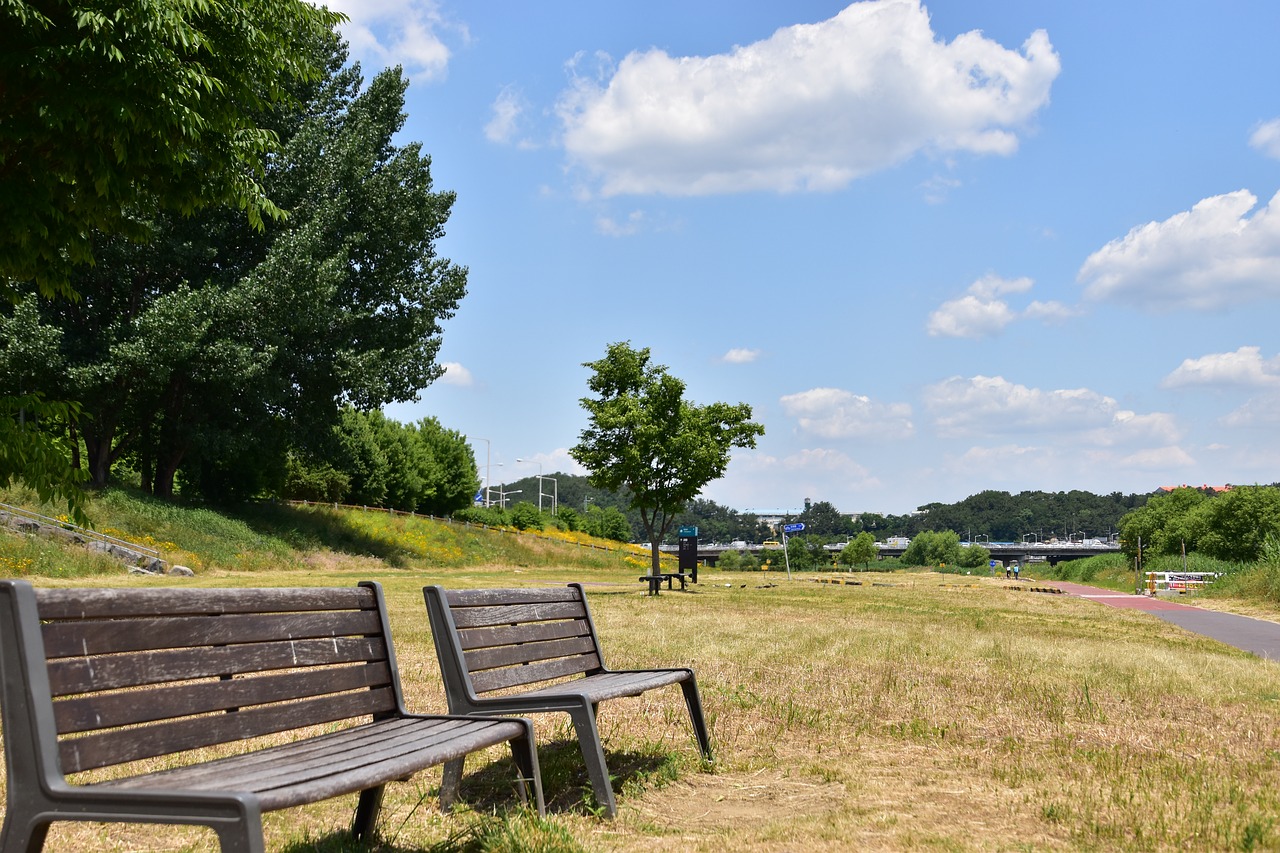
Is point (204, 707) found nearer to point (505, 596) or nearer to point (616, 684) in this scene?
point (505, 596)

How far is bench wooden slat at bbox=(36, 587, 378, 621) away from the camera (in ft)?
9.98

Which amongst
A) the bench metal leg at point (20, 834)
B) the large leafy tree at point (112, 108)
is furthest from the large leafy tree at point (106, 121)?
the bench metal leg at point (20, 834)

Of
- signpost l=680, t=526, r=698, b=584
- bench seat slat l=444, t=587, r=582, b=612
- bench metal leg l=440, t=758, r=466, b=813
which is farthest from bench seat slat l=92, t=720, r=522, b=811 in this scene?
signpost l=680, t=526, r=698, b=584

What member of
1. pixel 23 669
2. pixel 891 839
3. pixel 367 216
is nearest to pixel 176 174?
pixel 23 669

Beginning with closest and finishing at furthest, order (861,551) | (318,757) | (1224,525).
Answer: (318,757) → (1224,525) → (861,551)

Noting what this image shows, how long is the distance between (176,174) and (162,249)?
1102 inches

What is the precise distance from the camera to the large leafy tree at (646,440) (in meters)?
28.6

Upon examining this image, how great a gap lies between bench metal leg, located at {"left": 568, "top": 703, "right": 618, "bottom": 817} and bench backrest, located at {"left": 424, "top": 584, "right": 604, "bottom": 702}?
1.54 ft

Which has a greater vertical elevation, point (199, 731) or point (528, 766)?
point (199, 731)

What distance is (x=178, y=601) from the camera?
133 inches

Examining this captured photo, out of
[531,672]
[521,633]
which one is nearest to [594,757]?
[531,672]

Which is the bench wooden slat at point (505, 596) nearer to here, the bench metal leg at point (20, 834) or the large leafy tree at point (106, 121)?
the bench metal leg at point (20, 834)

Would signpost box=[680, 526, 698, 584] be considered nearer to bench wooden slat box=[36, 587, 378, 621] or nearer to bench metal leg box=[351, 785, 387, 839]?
bench metal leg box=[351, 785, 387, 839]

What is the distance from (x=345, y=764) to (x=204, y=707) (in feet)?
1.58
